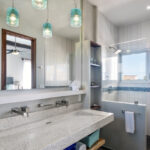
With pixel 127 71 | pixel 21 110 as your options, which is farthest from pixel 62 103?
pixel 127 71

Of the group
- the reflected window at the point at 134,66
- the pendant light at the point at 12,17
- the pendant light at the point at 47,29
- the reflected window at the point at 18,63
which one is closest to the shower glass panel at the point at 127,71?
the reflected window at the point at 134,66

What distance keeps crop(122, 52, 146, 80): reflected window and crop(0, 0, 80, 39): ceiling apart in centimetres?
163

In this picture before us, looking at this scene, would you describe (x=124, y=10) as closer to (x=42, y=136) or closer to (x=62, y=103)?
(x=62, y=103)

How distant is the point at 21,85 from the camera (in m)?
1.45

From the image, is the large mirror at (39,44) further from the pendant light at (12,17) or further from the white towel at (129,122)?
the white towel at (129,122)

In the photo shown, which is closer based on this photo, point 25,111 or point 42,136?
point 42,136

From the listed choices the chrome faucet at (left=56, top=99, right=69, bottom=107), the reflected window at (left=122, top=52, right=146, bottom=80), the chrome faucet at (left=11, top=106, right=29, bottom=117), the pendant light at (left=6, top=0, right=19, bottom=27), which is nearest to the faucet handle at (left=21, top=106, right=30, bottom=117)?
the chrome faucet at (left=11, top=106, right=29, bottom=117)

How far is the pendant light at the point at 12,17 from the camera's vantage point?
135 centimetres

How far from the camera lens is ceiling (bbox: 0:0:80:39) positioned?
1474 mm

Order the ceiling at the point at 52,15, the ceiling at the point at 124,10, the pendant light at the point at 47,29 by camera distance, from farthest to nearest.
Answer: the ceiling at the point at 124,10
the pendant light at the point at 47,29
the ceiling at the point at 52,15

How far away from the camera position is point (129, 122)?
82.3 inches

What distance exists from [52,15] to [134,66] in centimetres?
228

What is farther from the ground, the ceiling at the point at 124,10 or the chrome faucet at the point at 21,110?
the ceiling at the point at 124,10

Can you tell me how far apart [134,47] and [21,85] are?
281 cm
